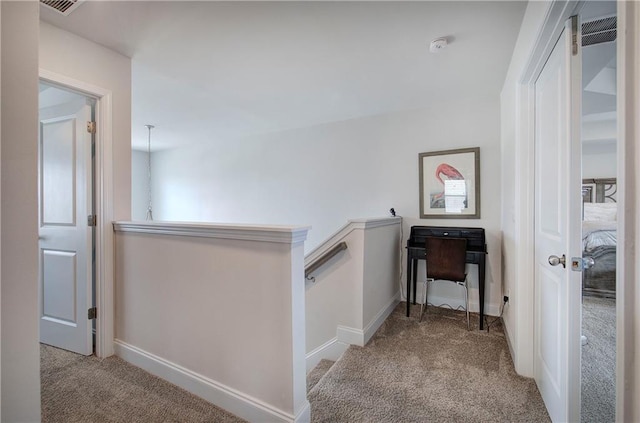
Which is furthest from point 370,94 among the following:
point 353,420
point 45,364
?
point 45,364

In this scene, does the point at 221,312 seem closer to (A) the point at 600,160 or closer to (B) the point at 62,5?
(B) the point at 62,5

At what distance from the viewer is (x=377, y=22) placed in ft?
5.90

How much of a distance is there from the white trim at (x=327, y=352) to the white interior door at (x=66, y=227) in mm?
1792

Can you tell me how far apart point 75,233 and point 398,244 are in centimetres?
304

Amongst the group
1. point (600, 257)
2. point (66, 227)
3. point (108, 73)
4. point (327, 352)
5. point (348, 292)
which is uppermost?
point (108, 73)

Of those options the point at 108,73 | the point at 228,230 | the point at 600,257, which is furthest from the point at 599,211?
the point at 108,73

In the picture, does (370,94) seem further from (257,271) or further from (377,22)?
(257,271)

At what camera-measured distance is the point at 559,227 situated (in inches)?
53.4

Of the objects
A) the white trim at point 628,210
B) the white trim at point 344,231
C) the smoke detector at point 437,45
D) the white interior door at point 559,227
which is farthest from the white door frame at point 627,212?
the white trim at point 344,231

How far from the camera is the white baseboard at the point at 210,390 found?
1445 millimetres

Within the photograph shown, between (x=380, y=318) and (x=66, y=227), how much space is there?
275 centimetres

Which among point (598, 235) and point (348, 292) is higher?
point (598, 235)

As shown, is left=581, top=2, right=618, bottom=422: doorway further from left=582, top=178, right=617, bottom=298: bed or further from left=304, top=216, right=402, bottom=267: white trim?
left=304, top=216, right=402, bottom=267: white trim

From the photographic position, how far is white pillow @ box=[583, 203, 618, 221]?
14.8 feet
